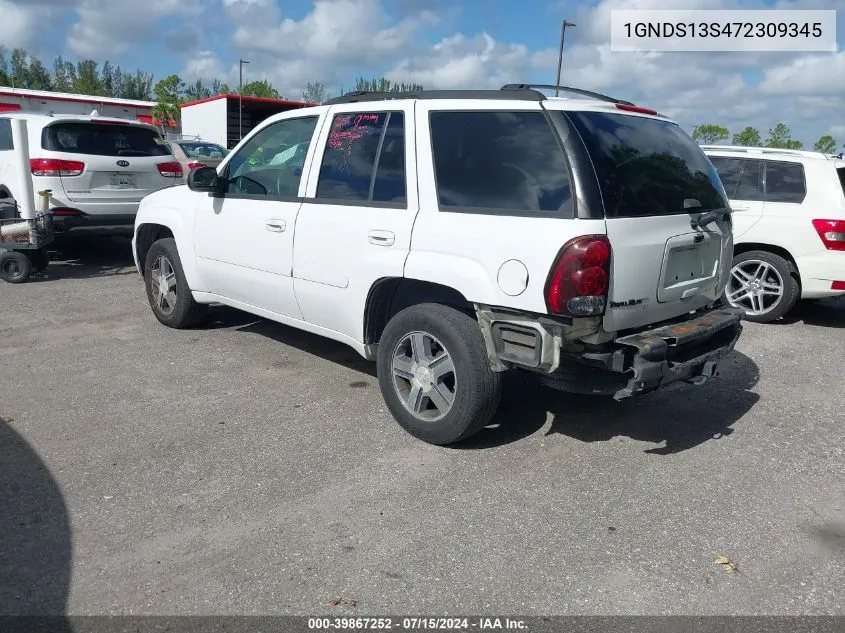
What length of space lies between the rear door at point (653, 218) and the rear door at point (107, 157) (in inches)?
267

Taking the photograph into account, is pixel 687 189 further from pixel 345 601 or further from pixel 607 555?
pixel 345 601

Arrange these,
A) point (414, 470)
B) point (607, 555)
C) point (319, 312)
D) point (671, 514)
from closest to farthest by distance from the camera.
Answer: point (607, 555), point (671, 514), point (414, 470), point (319, 312)

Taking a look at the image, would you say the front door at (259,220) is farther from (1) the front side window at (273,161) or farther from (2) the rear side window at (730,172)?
(2) the rear side window at (730,172)

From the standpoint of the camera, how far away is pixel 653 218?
151 inches

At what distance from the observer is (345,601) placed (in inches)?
112

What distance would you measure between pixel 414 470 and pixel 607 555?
117 cm

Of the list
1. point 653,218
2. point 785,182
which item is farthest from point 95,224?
point 785,182

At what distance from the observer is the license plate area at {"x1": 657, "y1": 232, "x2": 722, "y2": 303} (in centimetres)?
396

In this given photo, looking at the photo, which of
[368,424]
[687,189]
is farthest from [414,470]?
[687,189]

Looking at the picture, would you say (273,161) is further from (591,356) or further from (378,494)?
(591,356)

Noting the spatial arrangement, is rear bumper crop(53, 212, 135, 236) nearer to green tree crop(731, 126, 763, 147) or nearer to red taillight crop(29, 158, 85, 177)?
red taillight crop(29, 158, 85, 177)

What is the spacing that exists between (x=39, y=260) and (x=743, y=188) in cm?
808

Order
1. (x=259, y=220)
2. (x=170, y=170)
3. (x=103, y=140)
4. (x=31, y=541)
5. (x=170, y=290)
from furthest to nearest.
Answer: (x=170, y=170) → (x=103, y=140) → (x=170, y=290) → (x=259, y=220) → (x=31, y=541)

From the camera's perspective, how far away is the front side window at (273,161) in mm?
5039
